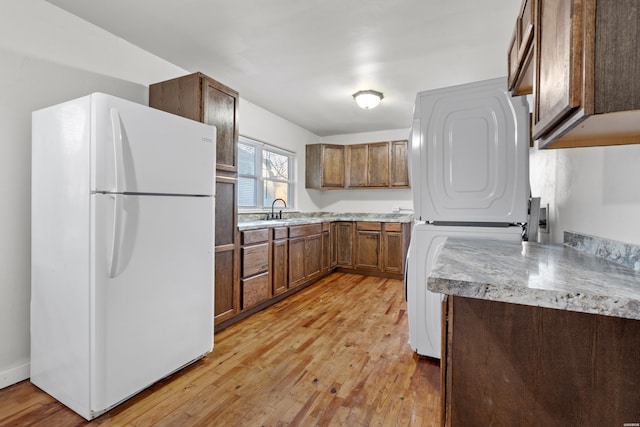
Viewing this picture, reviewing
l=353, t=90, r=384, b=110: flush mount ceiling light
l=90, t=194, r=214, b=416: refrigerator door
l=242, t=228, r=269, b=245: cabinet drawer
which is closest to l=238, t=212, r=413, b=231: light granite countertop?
l=242, t=228, r=269, b=245: cabinet drawer

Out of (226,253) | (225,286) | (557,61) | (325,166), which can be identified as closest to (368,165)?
(325,166)

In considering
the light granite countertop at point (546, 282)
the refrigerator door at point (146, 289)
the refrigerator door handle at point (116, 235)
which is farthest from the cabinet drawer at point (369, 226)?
the refrigerator door handle at point (116, 235)

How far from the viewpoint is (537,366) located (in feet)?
2.63

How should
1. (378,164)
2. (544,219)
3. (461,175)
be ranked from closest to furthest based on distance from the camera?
(461,175)
(544,219)
(378,164)

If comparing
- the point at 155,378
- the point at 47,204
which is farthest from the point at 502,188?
the point at 47,204

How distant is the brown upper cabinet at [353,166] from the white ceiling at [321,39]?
150 centimetres

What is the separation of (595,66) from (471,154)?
1.32 metres

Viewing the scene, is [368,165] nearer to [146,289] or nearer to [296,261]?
[296,261]

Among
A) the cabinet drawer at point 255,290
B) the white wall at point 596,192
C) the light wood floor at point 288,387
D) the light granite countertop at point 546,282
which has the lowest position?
the light wood floor at point 288,387

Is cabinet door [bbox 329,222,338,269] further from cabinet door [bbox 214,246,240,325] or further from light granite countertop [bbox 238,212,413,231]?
cabinet door [bbox 214,246,240,325]

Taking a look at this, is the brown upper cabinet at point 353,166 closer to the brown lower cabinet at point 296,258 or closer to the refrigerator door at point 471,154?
the brown lower cabinet at point 296,258

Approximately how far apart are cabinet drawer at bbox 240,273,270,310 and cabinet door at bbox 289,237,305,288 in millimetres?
501

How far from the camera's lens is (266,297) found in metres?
3.17

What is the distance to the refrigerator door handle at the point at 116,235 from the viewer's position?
1540mm
